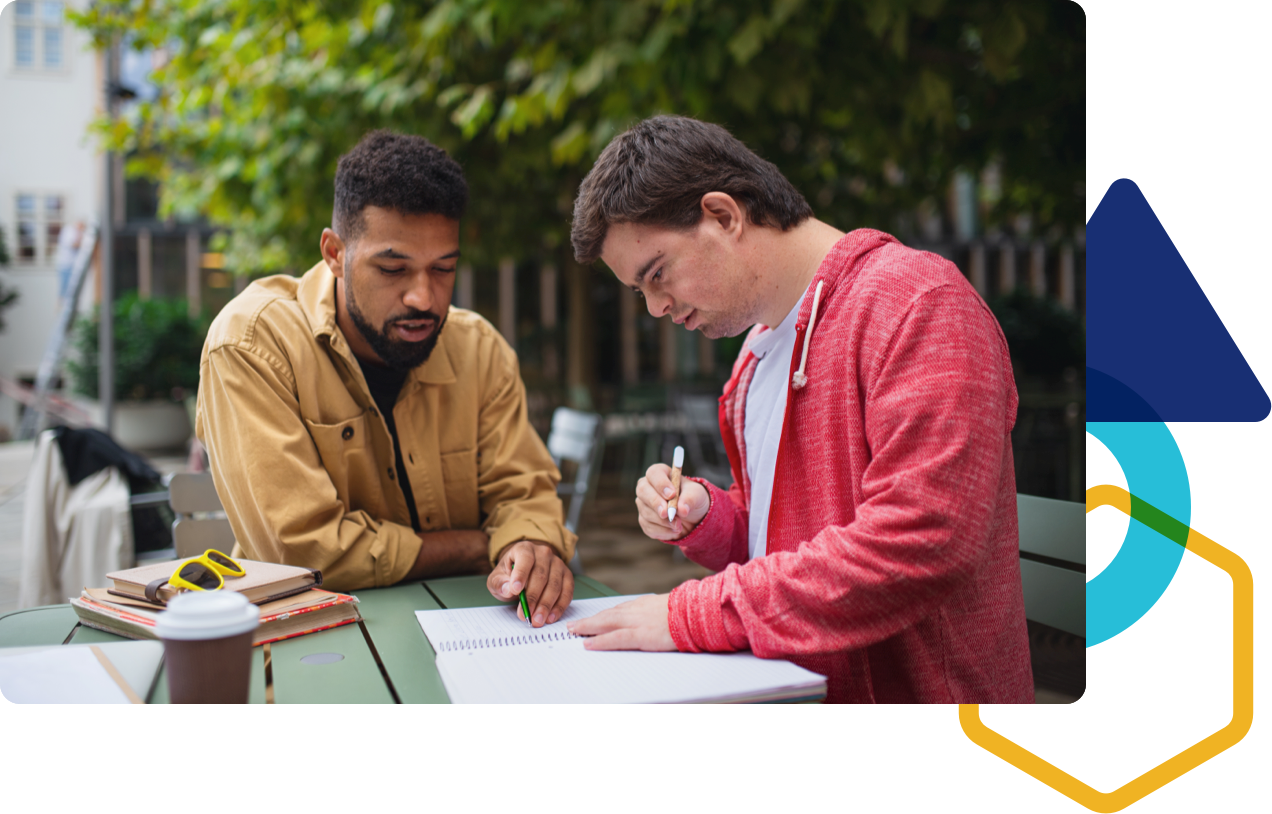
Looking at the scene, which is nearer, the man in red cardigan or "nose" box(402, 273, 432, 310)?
the man in red cardigan

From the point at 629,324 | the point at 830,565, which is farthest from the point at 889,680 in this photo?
the point at 629,324

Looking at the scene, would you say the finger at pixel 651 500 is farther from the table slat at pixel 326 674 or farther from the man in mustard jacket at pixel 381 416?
the table slat at pixel 326 674

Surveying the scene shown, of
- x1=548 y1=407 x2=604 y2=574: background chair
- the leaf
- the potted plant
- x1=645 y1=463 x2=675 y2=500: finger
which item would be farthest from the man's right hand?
the potted plant

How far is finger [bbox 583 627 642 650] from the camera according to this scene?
3.75ft

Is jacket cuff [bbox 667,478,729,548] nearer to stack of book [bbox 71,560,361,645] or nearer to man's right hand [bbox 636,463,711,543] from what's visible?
man's right hand [bbox 636,463,711,543]

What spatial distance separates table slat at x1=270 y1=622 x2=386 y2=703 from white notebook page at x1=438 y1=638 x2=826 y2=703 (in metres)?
0.10

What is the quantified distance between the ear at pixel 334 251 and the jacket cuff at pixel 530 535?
26.6 inches

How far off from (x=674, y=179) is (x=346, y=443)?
3.21 feet

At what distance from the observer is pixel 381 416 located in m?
1.89

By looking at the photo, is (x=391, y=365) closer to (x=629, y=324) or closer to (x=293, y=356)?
(x=293, y=356)

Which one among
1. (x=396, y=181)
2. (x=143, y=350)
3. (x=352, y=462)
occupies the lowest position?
(x=352, y=462)

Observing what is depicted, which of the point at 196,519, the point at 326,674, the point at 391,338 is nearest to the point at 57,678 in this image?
the point at 326,674

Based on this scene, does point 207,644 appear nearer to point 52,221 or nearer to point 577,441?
point 577,441

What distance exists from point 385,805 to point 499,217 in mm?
6438
